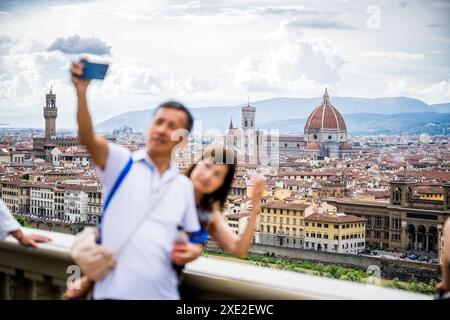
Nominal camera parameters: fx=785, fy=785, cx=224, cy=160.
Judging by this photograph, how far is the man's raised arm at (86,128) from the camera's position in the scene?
0.62m

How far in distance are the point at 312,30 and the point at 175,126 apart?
2676 cm

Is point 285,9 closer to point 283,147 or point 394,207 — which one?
point 283,147

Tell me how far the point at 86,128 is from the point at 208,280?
0.56 feet

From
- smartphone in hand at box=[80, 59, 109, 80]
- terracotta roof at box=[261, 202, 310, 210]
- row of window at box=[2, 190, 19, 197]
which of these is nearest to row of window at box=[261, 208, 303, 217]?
terracotta roof at box=[261, 202, 310, 210]

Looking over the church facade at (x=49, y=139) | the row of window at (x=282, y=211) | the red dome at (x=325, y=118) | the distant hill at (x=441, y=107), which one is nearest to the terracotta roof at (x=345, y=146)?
the red dome at (x=325, y=118)

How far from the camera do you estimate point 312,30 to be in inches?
1059

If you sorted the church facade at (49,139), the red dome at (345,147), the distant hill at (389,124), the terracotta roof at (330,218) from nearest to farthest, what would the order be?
Result: the terracotta roof at (330,218)
the church facade at (49,139)
the distant hill at (389,124)
the red dome at (345,147)

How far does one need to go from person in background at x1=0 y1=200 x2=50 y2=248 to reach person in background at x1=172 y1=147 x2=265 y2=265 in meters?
0.19

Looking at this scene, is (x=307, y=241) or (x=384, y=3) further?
(x=384, y=3)

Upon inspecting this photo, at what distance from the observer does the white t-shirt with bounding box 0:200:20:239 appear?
83 cm

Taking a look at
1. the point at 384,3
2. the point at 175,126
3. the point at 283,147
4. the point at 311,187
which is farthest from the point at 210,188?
the point at 283,147

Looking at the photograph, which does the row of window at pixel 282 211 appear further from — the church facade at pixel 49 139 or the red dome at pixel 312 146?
the red dome at pixel 312 146

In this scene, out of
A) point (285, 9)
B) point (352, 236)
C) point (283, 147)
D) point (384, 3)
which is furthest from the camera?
point (283, 147)

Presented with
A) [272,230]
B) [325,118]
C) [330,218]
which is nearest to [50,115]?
[325,118]
